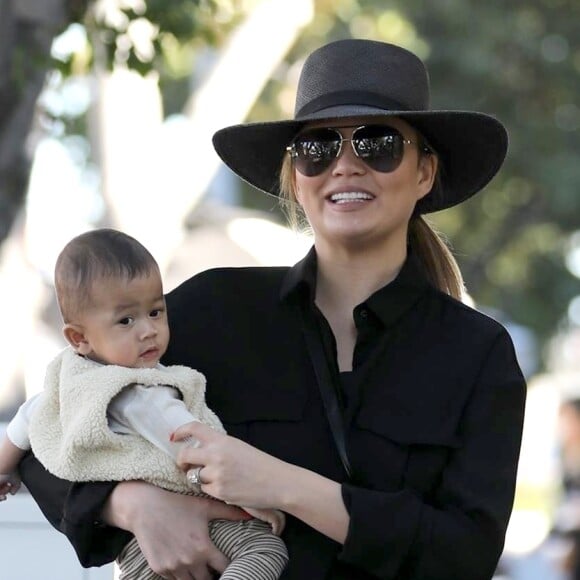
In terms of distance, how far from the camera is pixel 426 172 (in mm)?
3590

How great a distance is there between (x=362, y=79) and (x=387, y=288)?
0.46 m

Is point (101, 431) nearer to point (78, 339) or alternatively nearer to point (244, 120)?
point (78, 339)

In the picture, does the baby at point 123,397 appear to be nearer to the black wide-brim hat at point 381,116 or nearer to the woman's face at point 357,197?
the woman's face at point 357,197

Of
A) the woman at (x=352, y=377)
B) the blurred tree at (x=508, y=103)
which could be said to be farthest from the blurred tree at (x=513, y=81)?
the woman at (x=352, y=377)

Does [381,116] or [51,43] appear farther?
[51,43]

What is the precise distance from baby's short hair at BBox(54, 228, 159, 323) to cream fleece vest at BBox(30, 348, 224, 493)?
0.13 m

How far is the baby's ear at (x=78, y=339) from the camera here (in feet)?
10.9

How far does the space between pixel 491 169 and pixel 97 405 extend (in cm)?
111

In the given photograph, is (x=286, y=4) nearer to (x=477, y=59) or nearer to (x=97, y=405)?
(x=477, y=59)

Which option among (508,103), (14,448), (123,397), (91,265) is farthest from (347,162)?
(508,103)

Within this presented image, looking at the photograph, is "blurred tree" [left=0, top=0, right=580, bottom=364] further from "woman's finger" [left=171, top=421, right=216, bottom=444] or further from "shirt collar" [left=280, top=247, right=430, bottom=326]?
"woman's finger" [left=171, top=421, right=216, bottom=444]

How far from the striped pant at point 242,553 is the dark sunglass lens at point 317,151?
2.47 feet

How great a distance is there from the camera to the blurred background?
7.50 meters

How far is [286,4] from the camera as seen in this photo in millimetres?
11656
